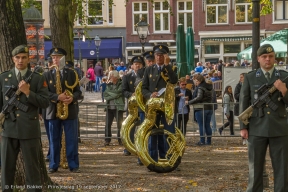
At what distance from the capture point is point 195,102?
18141mm

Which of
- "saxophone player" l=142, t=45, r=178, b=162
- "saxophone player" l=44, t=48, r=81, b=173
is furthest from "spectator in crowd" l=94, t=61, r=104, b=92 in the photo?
"saxophone player" l=44, t=48, r=81, b=173

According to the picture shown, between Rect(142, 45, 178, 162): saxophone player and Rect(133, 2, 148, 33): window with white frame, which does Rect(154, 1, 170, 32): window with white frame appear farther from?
Rect(142, 45, 178, 162): saxophone player

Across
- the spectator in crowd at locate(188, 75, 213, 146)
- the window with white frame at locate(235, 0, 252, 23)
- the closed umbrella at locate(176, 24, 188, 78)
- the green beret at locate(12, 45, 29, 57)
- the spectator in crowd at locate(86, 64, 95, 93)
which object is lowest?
the spectator in crowd at locate(86, 64, 95, 93)

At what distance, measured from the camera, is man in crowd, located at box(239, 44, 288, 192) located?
30.2ft

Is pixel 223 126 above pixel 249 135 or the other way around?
the other way around

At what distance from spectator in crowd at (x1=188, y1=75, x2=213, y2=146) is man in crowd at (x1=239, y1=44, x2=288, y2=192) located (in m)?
8.67

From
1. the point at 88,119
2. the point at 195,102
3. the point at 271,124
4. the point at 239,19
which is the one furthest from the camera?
the point at 239,19

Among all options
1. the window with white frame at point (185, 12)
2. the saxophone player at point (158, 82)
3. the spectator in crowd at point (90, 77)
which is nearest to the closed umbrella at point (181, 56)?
the spectator in crowd at point (90, 77)

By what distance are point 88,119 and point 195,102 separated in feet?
11.0

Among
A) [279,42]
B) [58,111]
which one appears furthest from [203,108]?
[279,42]

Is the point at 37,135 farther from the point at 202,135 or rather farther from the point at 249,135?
Answer: the point at 202,135

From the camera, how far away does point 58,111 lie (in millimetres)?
12562

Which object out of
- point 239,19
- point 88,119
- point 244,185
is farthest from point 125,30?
point 244,185

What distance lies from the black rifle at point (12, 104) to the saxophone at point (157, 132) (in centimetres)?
366
